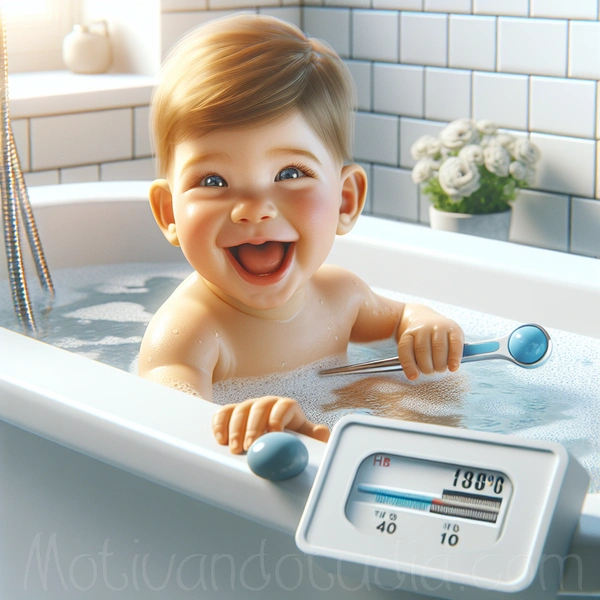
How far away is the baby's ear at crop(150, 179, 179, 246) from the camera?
1099mm

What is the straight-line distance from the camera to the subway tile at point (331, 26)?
8.80ft

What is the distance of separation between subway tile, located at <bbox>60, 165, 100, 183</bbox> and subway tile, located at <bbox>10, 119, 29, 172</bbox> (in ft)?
0.35

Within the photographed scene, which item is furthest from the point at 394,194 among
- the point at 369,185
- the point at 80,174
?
the point at 80,174

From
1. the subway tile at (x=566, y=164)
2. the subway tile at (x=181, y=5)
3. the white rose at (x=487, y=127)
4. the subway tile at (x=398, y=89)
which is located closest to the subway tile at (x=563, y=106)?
the subway tile at (x=566, y=164)

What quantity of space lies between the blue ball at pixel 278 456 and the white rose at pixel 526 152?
1.68m

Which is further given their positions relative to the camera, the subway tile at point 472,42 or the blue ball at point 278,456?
the subway tile at point 472,42

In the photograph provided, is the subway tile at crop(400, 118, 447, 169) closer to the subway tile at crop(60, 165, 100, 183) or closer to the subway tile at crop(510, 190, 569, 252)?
the subway tile at crop(510, 190, 569, 252)

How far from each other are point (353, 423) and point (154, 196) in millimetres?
542

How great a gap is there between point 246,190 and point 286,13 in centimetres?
190

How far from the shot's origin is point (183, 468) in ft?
2.44

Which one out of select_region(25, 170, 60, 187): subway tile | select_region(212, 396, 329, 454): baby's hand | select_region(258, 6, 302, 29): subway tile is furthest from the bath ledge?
select_region(212, 396, 329, 454): baby's hand

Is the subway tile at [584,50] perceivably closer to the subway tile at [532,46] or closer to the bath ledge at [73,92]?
the subway tile at [532,46]

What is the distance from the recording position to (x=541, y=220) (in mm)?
2385

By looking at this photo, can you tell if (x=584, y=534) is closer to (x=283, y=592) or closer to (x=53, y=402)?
(x=283, y=592)
